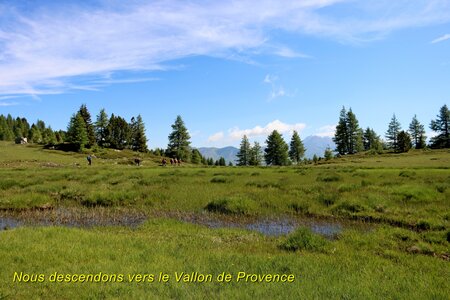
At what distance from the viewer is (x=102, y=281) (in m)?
8.48

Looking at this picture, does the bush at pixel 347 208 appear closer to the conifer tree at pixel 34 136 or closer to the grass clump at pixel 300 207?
the grass clump at pixel 300 207

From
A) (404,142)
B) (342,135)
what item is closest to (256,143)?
(342,135)

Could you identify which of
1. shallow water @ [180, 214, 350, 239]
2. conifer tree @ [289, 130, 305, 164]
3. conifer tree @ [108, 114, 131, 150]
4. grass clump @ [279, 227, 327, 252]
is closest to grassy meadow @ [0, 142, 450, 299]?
grass clump @ [279, 227, 327, 252]

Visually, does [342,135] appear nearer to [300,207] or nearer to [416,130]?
[416,130]

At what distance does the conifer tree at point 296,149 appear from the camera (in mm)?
110500

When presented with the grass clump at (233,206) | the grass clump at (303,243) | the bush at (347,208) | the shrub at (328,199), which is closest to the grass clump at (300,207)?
the shrub at (328,199)

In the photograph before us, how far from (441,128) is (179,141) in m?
81.5

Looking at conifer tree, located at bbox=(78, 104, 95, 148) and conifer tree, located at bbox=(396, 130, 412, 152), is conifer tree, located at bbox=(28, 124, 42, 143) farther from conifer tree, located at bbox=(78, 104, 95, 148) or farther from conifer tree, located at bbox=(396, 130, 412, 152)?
conifer tree, located at bbox=(396, 130, 412, 152)

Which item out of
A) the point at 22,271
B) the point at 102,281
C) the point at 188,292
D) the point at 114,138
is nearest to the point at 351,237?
the point at 188,292

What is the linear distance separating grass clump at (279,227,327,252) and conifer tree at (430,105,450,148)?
108 m

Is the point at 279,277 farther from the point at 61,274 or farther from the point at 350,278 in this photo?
the point at 61,274

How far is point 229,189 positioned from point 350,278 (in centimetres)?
1806

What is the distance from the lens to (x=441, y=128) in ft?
337

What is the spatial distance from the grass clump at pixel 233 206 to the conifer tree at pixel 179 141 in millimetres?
83168
